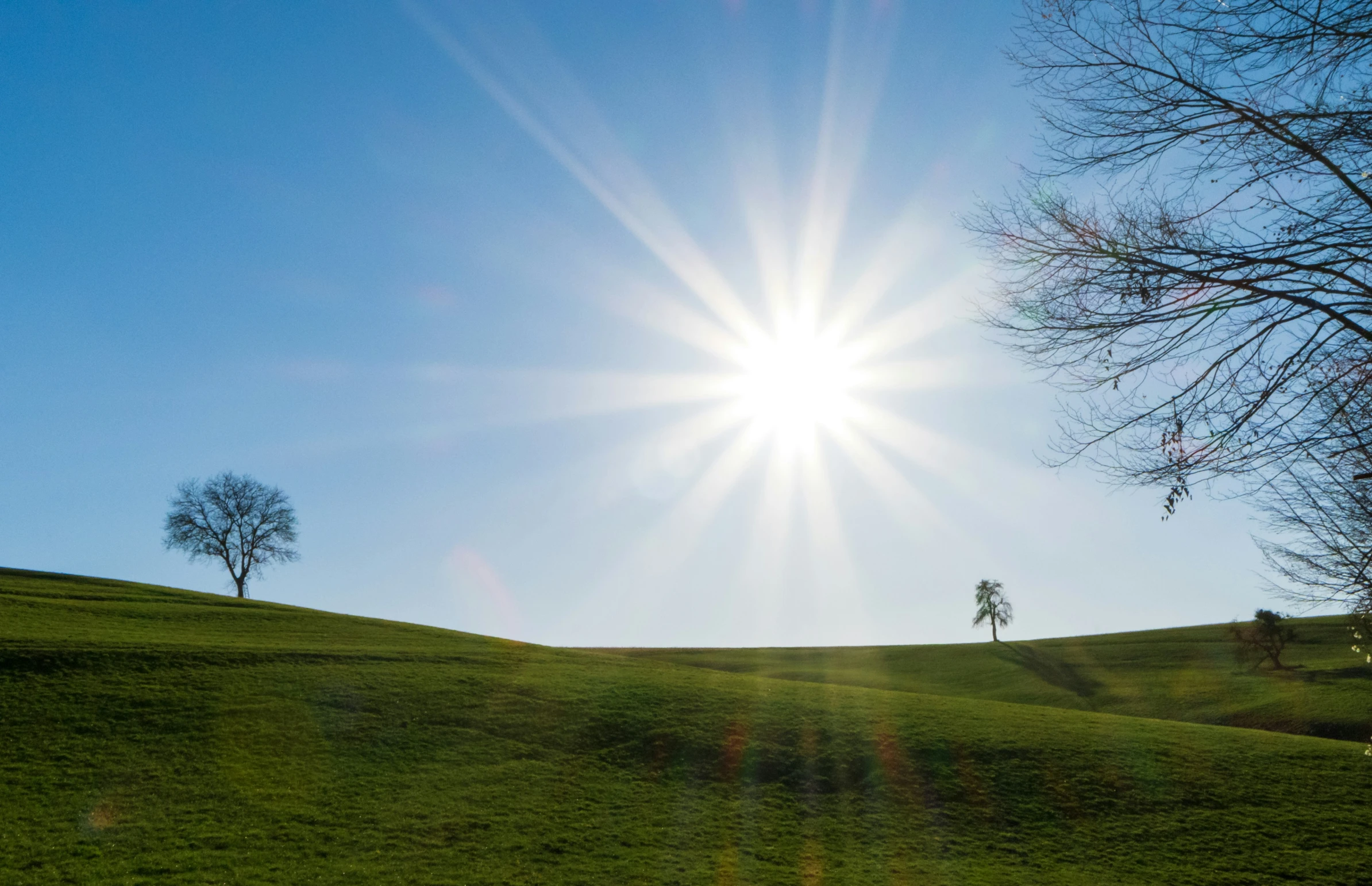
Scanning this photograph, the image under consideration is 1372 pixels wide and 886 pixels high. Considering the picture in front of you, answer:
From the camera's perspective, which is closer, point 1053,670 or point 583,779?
point 583,779

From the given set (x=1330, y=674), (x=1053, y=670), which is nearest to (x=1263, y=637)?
(x=1330, y=674)

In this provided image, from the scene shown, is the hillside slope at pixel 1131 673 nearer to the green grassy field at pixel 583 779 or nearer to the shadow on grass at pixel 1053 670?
the shadow on grass at pixel 1053 670

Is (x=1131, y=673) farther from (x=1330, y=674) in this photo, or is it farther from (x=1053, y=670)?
(x=1330, y=674)

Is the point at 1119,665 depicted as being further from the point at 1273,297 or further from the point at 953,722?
the point at 1273,297

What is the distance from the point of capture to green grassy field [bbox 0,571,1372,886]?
18.2 metres

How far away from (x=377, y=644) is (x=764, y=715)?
23.4 meters

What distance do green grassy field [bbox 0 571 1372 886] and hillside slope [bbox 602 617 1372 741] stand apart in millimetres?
14741

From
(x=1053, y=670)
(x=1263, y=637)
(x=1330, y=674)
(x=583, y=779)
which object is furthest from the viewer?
(x=1053, y=670)

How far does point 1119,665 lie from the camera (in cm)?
6419

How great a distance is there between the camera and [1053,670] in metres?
64.7

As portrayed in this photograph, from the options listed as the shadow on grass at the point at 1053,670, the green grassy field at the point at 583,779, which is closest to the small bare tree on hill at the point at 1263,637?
the shadow on grass at the point at 1053,670

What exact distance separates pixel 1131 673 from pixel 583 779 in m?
55.2

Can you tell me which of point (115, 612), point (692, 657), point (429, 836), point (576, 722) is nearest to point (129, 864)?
point (429, 836)

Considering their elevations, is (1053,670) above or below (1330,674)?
below
